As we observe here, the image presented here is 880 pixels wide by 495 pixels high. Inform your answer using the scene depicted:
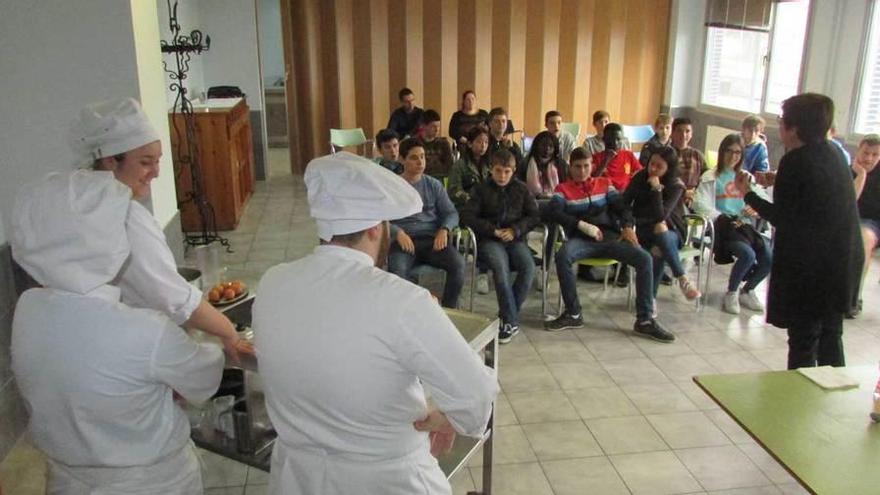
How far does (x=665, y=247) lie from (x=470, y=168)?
1.50 meters

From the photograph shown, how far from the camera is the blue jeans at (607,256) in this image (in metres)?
4.26

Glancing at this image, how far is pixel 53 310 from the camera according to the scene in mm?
1455

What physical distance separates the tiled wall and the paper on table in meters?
3.06

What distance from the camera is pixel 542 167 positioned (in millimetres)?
5277

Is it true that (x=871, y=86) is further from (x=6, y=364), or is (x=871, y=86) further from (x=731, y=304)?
(x=6, y=364)

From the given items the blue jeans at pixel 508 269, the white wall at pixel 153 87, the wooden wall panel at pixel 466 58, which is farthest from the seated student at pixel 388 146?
the wooden wall panel at pixel 466 58

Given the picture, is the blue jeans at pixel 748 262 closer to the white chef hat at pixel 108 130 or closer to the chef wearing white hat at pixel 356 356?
the chef wearing white hat at pixel 356 356

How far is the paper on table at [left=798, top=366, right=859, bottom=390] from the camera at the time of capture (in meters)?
2.21

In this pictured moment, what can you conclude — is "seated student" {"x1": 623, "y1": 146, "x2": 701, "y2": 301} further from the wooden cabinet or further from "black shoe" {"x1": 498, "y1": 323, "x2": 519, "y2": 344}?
the wooden cabinet

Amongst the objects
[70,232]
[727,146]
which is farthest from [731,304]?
[70,232]

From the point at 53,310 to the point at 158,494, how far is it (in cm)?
50

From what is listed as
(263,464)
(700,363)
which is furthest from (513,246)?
(263,464)

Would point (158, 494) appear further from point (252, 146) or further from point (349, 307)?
point (252, 146)

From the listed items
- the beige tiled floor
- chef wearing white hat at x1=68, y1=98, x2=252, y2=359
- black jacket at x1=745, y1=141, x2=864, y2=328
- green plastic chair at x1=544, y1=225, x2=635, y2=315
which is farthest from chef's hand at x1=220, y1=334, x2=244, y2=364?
green plastic chair at x1=544, y1=225, x2=635, y2=315
